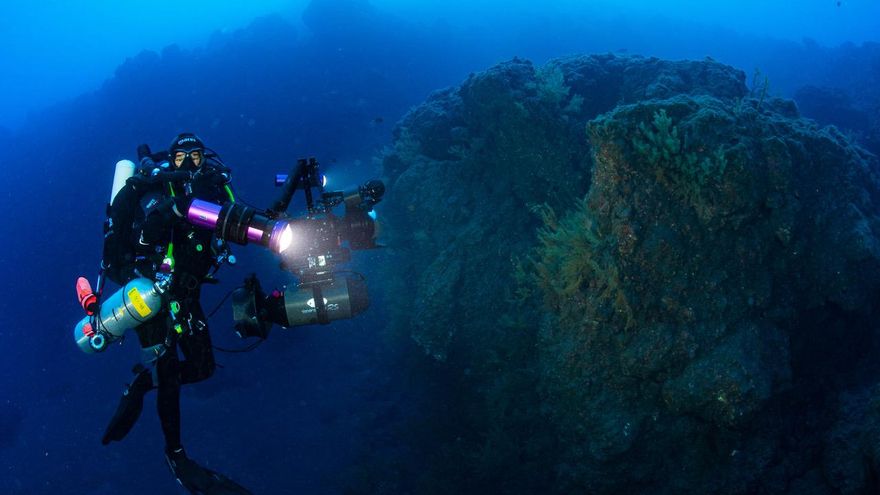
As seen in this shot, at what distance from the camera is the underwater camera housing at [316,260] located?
4.11 m

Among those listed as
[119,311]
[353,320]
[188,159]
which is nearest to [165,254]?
[119,311]

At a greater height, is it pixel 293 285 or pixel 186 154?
pixel 186 154

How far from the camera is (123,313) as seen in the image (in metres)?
4.21

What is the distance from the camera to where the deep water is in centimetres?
780

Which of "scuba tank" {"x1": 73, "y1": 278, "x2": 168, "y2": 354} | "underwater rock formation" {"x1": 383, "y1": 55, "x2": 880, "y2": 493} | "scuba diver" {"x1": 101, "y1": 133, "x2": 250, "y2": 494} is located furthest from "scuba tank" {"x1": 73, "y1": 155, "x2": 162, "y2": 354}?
"underwater rock formation" {"x1": 383, "y1": 55, "x2": 880, "y2": 493}

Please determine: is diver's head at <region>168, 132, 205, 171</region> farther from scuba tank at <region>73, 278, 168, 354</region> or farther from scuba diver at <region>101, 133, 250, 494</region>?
scuba tank at <region>73, 278, 168, 354</region>

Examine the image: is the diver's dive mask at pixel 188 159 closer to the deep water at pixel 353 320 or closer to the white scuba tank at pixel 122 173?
the white scuba tank at pixel 122 173

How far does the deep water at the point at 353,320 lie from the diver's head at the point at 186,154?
5.20 meters

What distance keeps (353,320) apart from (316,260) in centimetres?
986

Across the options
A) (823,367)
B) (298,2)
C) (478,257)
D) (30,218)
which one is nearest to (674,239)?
(823,367)

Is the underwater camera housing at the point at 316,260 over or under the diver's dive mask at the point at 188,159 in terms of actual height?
under

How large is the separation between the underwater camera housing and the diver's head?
1259mm

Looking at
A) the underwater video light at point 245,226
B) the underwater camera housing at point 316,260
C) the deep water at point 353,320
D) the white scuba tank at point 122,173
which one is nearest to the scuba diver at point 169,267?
the white scuba tank at point 122,173

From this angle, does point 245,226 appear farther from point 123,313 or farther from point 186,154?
point 186,154
